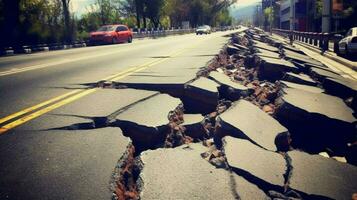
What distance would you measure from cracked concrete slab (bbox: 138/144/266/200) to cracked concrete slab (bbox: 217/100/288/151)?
0.75 meters

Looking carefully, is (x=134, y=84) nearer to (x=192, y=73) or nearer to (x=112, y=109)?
(x=192, y=73)

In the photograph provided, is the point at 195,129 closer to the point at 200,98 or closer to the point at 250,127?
the point at 250,127

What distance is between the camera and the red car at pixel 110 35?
2686cm

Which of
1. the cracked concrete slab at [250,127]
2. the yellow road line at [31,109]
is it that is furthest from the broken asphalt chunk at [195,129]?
the yellow road line at [31,109]

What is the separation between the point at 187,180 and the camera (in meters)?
2.72

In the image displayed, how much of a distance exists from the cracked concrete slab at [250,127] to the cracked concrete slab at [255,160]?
204mm

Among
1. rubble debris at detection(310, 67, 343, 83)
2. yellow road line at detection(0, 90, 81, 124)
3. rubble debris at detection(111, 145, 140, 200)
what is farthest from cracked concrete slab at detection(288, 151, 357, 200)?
rubble debris at detection(310, 67, 343, 83)

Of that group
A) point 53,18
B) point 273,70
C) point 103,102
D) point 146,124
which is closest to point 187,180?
point 146,124

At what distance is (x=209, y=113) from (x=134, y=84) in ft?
6.02

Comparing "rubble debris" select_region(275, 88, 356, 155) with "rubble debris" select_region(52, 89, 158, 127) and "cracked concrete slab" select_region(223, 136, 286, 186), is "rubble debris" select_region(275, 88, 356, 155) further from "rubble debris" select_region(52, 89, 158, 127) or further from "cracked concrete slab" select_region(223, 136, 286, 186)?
"rubble debris" select_region(52, 89, 158, 127)

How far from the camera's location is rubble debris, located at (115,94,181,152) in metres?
3.71

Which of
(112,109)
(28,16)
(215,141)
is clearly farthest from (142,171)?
(28,16)

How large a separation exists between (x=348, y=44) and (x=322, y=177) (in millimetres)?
12201

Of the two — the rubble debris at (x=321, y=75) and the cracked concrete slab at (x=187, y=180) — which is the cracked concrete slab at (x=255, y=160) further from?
the rubble debris at (x=321, y=75)
